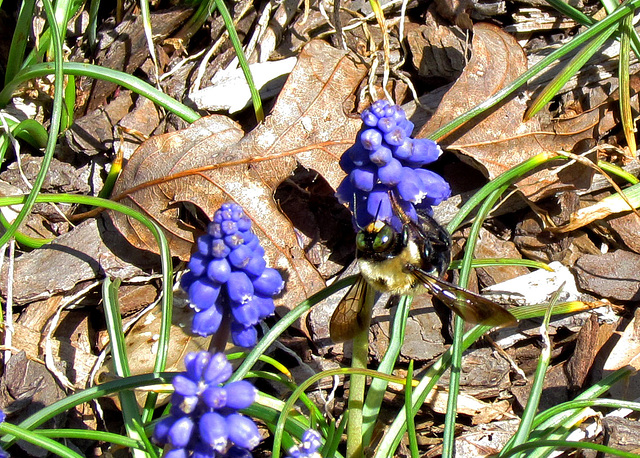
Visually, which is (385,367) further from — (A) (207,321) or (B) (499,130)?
(B) (499,130)

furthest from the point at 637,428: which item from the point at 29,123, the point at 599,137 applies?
the point at 29,123

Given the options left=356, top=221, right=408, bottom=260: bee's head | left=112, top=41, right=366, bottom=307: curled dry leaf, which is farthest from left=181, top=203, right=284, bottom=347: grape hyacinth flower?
left=112, top=41, right=366, bottom=307: curled dry leaf

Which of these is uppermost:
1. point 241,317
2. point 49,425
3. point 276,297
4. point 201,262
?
point 201,262

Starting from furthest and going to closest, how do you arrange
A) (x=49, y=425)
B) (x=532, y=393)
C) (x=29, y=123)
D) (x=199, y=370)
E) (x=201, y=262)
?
(x=29, y=123) → (x=49, y=425) → (x=532, y=393) → (x=201, y=262) → (x=199, y=370)

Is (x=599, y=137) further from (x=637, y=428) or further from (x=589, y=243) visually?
(x=637, y=428)

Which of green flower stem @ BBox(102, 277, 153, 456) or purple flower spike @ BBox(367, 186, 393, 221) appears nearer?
purple flower spike @ BBox(367, 186, 393, 221)

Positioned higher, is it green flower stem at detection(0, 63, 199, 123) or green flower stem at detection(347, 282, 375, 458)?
green flower stem at detection(0, 63, 199, 123)

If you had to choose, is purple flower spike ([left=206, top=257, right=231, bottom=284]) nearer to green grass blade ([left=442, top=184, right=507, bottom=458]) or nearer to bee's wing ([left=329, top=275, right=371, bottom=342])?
bee's wing ([left=329, top=275, right=371, bottom=342])
